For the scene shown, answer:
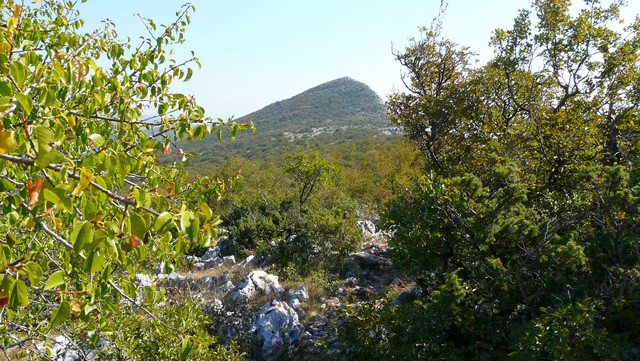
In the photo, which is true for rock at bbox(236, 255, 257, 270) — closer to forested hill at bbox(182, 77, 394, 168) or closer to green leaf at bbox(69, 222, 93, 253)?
green leaf at bbox(69, 222, 93, 253)

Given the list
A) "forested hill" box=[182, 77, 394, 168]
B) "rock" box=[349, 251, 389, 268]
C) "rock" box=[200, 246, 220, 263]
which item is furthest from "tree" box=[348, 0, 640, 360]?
"forested hill" box=[182, 77, 394, 168]

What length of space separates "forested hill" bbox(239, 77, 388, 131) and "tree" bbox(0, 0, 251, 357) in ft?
365

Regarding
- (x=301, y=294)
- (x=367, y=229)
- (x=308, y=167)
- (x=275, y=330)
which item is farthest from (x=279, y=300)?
(x=308, y=167)

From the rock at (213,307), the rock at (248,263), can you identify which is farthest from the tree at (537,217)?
the rock at (248,263)

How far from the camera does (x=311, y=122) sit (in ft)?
411

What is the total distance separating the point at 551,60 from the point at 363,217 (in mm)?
10275

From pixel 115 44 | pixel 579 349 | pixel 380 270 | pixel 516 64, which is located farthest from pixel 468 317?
pixel 516 64

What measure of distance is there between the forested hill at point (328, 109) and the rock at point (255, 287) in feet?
346

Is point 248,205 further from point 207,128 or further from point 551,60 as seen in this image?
point 207,128

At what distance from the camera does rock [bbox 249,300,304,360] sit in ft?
22.9

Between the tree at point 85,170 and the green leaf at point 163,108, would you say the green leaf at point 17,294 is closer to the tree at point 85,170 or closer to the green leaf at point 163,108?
the tree at point 85,170

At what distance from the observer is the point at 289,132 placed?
11494cm

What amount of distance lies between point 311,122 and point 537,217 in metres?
122

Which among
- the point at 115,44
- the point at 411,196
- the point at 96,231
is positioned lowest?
the point at 411,196
